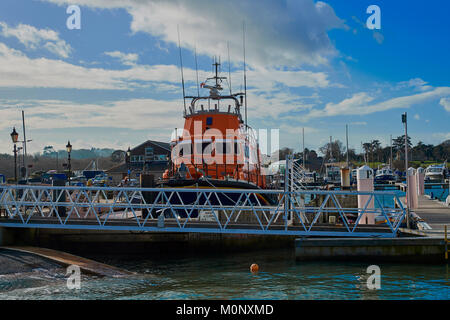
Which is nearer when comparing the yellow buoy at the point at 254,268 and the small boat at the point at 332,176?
the yellow buoy at the point at 254,268

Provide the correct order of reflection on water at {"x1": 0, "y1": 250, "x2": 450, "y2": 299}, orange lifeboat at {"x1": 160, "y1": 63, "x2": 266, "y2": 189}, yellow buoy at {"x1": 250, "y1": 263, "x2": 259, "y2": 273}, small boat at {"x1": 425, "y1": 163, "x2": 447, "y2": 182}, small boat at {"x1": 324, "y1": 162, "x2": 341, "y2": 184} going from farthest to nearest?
small boat at {"x1": 425, "y1": 163, "x2": 447, "y2": 182}, small boat at {"x1": 324, "y1": 162, "x2": 341, "y2": 184}, orange lifeboat at {"x1": 160, "y1": 63, "x2": 266, "y2": 189}, yellow buoy at {"x1": 250, "y1": 263, "x2": 259, "y2": 273}, reflection on water at {"x1": 0, "y1": 250, "x2": 450, "y2": 299}

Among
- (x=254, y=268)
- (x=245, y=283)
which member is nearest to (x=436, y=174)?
(x=254, y=268)

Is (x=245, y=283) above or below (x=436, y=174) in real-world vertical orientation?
below

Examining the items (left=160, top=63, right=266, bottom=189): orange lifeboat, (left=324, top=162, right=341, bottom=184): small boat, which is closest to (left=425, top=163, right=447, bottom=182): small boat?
(left=324, top=162, right=341, bottom=184): small boat

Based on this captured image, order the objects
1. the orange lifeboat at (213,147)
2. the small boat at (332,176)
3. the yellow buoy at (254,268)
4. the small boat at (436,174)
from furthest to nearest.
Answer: the small boat at (436,174)
the small boat at (332,176)
the orange lifeboat at (213,147)
the yellow buoy at (254,268)

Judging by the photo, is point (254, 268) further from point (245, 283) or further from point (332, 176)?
point (332, 176)

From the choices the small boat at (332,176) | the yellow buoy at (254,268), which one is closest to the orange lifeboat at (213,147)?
the yellow buoy at (254,268)

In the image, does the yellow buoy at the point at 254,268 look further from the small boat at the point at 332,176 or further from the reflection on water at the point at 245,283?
the small boat at the point at 332,176

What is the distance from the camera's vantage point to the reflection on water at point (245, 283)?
11883 mm

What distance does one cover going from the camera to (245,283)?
13.4m

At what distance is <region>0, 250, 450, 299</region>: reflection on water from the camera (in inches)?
468

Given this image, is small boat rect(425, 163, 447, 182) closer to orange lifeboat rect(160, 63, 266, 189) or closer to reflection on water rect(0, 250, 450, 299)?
orange lifeboat rect(160, 63, 266, 189)
